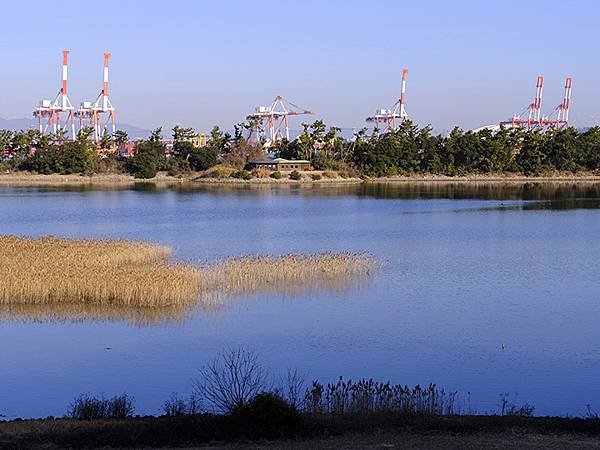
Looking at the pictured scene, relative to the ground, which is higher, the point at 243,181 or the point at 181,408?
the point at 181,408

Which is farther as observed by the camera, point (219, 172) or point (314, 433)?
point (219, 172)

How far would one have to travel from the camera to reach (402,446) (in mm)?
9898

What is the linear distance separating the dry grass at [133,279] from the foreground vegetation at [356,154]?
68360 mm

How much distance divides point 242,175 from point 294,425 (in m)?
87.2

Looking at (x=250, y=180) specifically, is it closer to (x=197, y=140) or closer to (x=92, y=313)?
(x=197, y=140)

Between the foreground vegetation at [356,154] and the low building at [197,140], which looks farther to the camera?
the low building at [197,140]

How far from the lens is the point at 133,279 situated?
75.3 feet

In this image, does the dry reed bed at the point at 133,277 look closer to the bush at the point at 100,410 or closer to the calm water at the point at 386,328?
the calm water at the point at 386,328

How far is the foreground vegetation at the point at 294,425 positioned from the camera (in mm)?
10320

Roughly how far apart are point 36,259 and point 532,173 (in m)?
84.9

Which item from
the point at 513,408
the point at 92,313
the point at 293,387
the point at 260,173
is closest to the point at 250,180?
the point at 260,173

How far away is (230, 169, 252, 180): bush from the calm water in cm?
5263

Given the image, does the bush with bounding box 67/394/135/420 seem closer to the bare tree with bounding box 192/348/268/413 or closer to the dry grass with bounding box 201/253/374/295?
the bare tree with bounding box 192/348/268/413

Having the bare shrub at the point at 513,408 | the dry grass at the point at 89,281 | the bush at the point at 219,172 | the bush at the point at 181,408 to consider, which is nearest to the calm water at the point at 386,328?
the bare shrub at the point at 513,408
